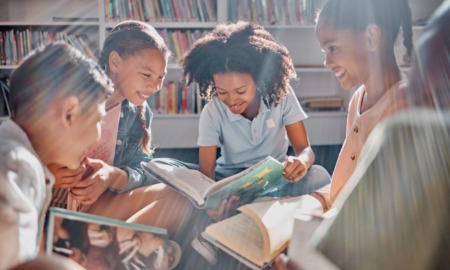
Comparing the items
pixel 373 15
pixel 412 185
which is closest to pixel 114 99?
pixel 373 15

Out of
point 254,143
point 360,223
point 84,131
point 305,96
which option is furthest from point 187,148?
point 360,223

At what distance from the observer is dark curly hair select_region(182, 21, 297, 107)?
4.88 feet

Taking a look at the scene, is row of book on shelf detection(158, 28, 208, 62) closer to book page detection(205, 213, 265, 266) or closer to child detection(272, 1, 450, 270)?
book page detection(205, 213, 265, 266)

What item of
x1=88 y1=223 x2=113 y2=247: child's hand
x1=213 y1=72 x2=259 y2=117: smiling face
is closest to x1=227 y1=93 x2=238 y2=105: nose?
x1=213 y1=72 x2=259 y2=117: smiling face

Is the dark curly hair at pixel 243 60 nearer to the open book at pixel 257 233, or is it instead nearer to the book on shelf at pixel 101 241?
the open book at pixel 257 233

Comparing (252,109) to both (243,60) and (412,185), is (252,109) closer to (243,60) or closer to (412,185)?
(243,60)

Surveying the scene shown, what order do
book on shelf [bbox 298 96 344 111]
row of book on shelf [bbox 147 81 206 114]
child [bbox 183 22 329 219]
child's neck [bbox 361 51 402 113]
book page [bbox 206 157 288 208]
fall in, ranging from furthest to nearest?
book on shelf [bbox 298 96 344 111], row of book on shelf [bbox 147 81 206 114], child [bbox 183 22 329 219], child's neck [bbox 361 51 402 113], book page [bbox 206 157 288 208]

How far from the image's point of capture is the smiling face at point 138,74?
136 cm

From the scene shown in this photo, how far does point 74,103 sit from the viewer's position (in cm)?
Answer: 85

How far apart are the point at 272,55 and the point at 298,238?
931 mm

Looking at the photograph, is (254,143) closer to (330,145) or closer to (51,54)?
(51,54)

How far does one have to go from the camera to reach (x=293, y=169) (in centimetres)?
126

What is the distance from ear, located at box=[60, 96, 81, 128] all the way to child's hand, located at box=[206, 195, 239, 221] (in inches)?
17.7

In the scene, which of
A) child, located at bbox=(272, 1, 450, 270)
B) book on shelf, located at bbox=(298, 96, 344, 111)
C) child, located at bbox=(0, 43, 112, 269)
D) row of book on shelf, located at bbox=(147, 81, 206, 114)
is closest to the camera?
child, located at bbox=(272, 1, 450, 270)
